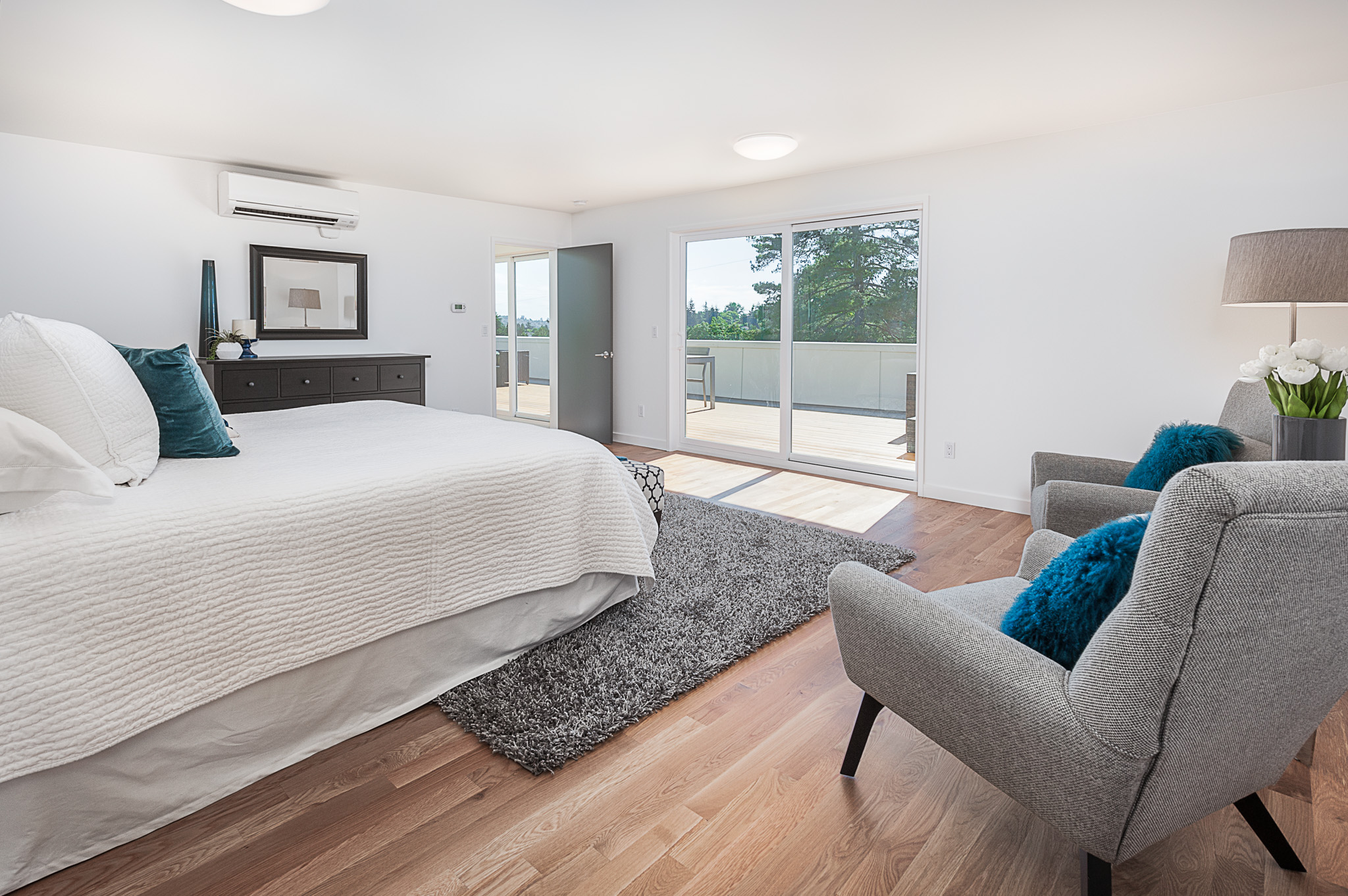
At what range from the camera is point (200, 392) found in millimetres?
2162

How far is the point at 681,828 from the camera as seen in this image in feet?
5.19

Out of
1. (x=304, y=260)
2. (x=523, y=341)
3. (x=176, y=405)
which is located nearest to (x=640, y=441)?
(x=523, y=341)

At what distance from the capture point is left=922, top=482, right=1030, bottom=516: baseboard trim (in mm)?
4414

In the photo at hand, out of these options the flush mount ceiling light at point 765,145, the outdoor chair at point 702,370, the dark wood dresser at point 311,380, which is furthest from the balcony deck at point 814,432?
the flush mount ceiling light at point 765,145

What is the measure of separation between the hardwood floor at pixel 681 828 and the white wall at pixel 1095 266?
2238mm

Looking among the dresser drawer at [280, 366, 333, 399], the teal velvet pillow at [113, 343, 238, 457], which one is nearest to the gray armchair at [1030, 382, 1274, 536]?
the teal velvet pillow at [113, 343, 238, 457]

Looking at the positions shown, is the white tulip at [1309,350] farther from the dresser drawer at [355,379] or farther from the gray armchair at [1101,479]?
the dresser drawer at [355,379]

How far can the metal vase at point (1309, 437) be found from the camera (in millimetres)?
1981

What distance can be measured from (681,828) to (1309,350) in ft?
7.05

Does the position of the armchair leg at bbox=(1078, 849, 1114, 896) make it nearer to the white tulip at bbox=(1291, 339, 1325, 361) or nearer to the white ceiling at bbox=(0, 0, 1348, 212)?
the white tulip at bbox=(1291, 339, 1325, 361)

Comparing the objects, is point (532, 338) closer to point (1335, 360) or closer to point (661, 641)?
point (661, 641)

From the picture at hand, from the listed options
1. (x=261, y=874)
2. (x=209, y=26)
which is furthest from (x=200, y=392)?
(x=209, y=26)

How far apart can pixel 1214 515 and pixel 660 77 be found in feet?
9.80

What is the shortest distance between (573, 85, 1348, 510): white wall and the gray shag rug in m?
1.51
